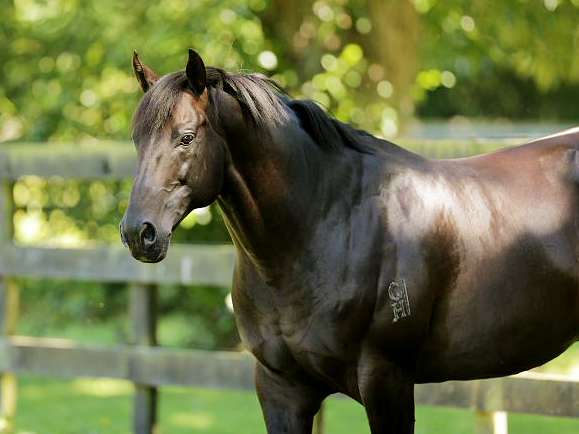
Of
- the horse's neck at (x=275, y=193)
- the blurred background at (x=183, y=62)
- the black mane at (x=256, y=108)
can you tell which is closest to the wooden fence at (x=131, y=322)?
the black mane at (x=256, y=108)

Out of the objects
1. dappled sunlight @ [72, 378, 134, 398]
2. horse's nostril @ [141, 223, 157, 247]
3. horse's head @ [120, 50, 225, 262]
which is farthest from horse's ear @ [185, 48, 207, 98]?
dappled sunlight @ [72, 378, 134, 398]

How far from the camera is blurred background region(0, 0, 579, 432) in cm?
716

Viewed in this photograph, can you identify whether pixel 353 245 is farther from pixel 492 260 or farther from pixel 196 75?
pixel 196 75

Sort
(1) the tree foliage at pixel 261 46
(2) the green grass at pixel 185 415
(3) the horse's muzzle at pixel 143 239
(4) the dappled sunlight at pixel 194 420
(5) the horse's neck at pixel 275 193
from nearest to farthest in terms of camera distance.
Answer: (3) the horse's muzzle at pixel 143 239
(5) the horse's neck at pixel 275 193
(2) the green grass at pixel 185 415
(4) the dappled sunlight at pixel 194 420
(1) the tree foliage at pixel 261 46

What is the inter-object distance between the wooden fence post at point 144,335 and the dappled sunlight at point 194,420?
1058 mm

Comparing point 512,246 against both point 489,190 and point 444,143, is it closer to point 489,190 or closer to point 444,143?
point 489,190

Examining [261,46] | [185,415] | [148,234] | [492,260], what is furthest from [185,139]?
[261,46]

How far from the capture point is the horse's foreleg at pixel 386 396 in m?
3.18

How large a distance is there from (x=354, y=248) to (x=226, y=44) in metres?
4.03

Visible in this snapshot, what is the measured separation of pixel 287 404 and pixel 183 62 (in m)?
3.94

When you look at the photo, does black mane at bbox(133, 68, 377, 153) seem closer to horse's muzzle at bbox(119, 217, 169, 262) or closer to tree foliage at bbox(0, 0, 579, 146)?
horse's muzzle at bbox(119, 217, 169, 262)

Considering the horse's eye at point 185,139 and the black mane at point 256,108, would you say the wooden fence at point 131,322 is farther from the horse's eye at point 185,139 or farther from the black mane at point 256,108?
the horse's eye at point 185,139

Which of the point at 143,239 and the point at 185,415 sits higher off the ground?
the point at 143,239

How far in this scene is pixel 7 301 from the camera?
5.41 m
